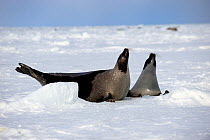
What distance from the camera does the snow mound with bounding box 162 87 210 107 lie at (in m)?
4.05

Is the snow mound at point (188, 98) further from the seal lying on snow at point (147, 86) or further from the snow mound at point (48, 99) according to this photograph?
the snow mound at point (48, 99)

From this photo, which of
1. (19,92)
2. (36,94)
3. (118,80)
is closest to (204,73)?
(118,80)

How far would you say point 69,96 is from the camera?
4117 millimetres

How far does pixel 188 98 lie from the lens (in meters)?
4.18

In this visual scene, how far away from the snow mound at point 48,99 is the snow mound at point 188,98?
1.01 m

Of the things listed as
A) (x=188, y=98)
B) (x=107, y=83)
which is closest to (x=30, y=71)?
(x=107, y=83)

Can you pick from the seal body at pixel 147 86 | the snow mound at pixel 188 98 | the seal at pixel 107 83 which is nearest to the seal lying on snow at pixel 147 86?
the seal body at pixel 147 86

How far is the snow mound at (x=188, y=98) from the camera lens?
405cm

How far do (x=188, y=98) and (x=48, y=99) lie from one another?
1452 mm

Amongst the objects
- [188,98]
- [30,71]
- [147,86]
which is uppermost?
[30,71]

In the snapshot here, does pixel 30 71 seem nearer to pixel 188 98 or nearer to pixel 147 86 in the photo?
pixel 147 86

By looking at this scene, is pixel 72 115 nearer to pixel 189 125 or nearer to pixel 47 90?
pixel 47 90

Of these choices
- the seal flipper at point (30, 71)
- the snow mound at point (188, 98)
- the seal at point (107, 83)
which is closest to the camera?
the snow mound at point (188, 98)

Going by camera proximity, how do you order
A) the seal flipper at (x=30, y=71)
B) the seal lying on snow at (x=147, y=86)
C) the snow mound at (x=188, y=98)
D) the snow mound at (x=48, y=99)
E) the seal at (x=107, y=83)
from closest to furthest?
1. the snow mound at (x=48, y=99)
2. the snow mound at (x=188, y=98)
3. the seal at (x=107, y=83)
4. the seal flipper at (x=30, y=71)
5. the seal lying on snow at (x=147, y=86)
